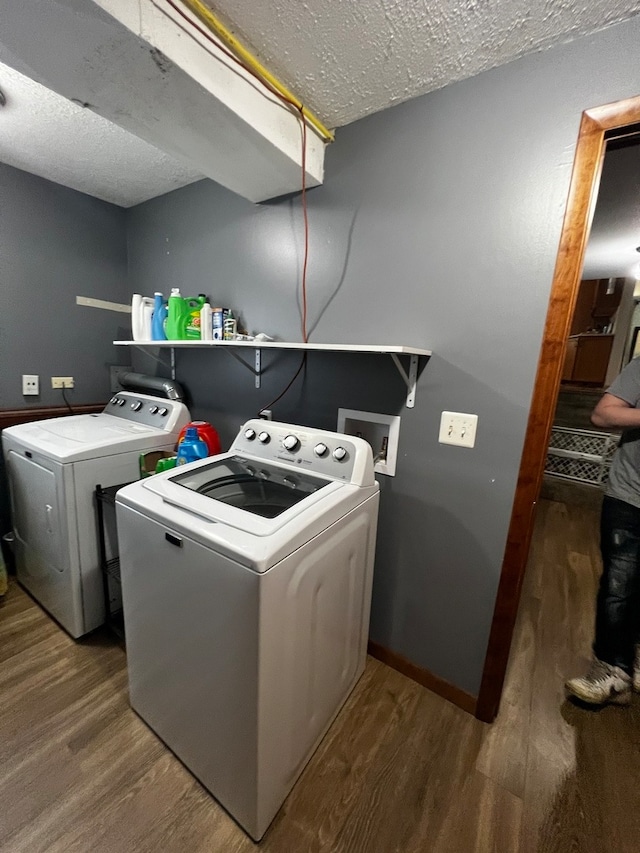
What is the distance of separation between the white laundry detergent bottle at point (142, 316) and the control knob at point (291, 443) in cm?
120

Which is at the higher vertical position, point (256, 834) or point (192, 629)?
point (192, 629)

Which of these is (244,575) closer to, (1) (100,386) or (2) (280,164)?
(2) (280,164)

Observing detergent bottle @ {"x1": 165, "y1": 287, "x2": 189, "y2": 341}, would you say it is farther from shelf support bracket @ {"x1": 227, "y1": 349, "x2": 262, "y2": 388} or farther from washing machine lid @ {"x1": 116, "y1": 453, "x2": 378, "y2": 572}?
washing machine lid @ {"x1": 116, "y1": 453, "x2": 378, "y2": 572}

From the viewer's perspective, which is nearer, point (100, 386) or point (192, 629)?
point (192, 629)

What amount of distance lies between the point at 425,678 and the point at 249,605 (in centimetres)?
113

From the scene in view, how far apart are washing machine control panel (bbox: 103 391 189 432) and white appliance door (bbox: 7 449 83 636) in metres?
0.55

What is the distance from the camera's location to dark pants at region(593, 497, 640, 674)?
53.5 inches

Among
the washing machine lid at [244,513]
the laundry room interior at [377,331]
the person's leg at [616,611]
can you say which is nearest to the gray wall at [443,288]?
the laundry room interior at [377,331]

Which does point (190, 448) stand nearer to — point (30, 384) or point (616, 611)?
point (30, 384)

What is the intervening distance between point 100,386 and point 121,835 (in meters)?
2.27

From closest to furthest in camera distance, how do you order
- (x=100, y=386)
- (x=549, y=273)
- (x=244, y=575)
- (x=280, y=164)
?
1. (x=244, y=575)
2. (x=549, y=273)
3. (x=280, y=164)
4. (x=100, y=386)

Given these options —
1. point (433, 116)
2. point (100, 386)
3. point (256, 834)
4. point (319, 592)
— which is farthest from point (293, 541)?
point (100, 386)

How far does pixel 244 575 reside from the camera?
813mm

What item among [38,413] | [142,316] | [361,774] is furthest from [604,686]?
[38,413]
